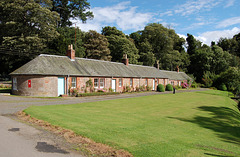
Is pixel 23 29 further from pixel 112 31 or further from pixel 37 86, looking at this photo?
pixel 112 31

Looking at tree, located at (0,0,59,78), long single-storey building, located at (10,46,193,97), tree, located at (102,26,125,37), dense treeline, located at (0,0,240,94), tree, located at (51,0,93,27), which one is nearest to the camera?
long single-storey building, located at (10,46,193,97)

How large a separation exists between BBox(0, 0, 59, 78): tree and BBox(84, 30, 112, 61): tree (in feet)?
43.7

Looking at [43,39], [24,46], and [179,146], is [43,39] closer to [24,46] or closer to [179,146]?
[24,46]

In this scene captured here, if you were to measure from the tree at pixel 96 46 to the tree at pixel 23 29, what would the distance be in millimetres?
13310

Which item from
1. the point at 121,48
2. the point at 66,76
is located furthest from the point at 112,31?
the point at 66,76

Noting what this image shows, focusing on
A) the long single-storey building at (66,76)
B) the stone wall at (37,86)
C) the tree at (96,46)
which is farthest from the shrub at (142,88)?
the tree at (96,46)

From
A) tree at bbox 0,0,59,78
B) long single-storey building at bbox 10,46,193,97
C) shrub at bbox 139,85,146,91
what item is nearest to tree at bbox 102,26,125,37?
tree at bbox 0,0,59,78

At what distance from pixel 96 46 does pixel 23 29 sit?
64.6 feet

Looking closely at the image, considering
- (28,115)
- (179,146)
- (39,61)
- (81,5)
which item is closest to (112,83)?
(39,61)

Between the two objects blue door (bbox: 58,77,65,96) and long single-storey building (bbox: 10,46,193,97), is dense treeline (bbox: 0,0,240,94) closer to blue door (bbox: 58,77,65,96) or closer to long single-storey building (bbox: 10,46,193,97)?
long single-storey building (bbox: 10,46,193,97)

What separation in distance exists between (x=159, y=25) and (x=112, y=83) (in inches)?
1772

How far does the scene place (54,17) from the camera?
133 feet

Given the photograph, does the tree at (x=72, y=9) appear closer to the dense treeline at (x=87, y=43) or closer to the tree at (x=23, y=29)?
the dense treeline at (x=87, y=43)

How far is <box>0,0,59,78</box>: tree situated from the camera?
113 ft
